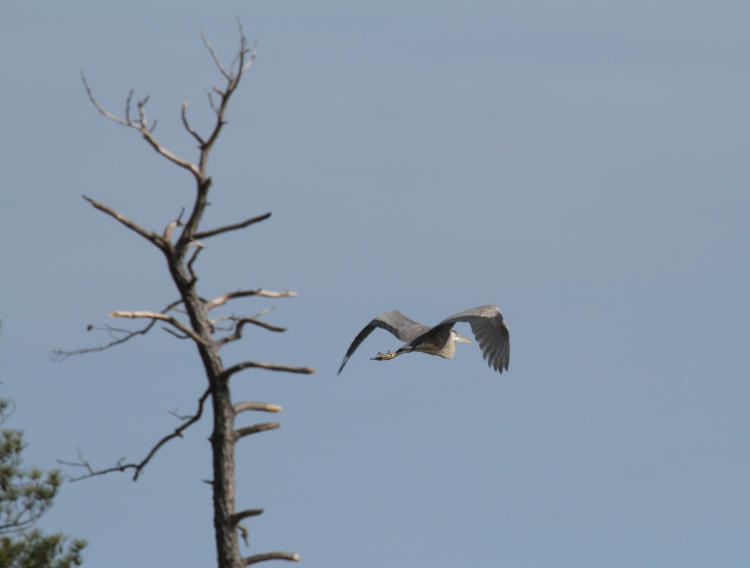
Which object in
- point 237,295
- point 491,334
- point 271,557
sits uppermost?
point 491,334

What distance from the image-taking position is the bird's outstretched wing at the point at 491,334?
16.9 meters

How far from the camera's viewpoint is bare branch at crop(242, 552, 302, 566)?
9.49 m

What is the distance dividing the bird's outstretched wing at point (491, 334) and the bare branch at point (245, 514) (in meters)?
7.70

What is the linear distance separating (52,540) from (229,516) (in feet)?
25.9

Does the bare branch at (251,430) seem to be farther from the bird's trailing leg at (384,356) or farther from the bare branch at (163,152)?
the bird's trailing leg at (384,356)

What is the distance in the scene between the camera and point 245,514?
938 centimetres

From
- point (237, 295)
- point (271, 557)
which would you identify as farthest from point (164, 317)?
point (271, 557)

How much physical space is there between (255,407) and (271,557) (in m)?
1.05

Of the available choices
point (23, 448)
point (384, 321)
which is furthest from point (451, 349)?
point (23, 448)

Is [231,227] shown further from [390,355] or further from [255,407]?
[390,355]

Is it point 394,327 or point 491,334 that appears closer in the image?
point 491,334

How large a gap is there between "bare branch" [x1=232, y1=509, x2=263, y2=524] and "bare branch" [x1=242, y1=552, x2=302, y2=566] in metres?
0.30

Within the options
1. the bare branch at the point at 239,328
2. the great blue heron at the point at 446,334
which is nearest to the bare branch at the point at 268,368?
the bare branch at the point at 239,328

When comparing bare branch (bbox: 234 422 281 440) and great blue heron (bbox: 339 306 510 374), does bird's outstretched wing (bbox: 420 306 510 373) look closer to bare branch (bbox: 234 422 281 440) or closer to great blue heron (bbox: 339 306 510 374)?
great blue heron (bbox: 339 306 510 374)
